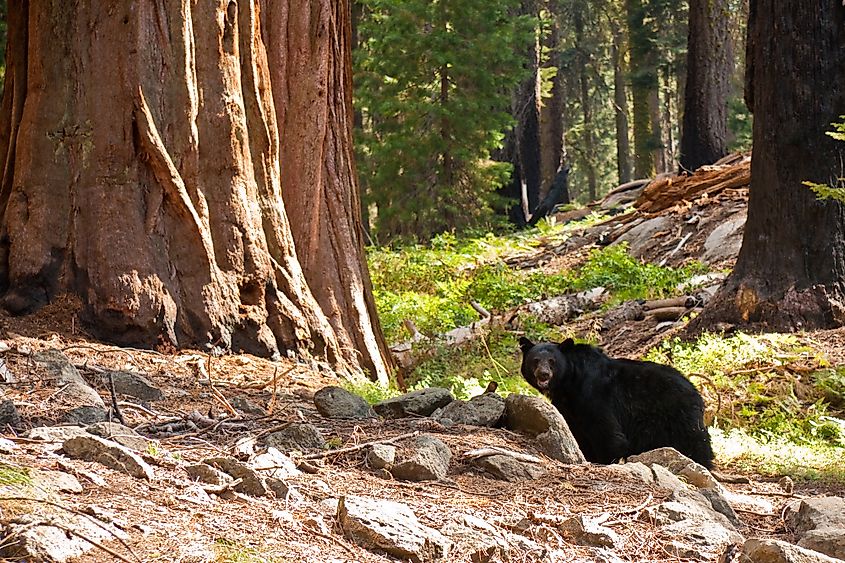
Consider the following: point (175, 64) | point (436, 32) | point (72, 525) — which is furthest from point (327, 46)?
point (436, 32)

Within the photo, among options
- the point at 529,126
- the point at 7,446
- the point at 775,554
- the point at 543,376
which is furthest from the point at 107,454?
the point at 529,126

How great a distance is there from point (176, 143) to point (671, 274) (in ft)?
26.8

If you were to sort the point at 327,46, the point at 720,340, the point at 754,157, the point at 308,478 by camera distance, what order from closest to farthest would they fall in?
the point at 308,478 → the point at 327,46 → the point at 720,340 → the point at 754,157

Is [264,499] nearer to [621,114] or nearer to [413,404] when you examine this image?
[413,404]

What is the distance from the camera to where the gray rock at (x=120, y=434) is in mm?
4141

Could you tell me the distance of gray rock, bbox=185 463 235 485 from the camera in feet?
12.7

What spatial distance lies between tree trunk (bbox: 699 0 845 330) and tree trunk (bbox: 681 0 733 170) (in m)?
9.28

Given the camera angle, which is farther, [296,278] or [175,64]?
[296,278]

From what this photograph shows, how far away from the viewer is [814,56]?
9.57 m

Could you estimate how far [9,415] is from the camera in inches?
169

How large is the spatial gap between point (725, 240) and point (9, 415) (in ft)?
38.6

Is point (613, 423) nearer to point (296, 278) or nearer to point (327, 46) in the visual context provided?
point (296, 278)

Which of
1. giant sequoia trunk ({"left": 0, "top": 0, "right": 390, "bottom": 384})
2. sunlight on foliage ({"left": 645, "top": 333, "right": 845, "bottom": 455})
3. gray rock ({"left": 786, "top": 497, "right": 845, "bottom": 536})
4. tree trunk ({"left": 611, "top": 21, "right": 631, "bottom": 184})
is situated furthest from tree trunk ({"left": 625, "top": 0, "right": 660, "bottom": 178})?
gray rock ({"left": 786, "top": 497, "right": 845, "bottom": 536})

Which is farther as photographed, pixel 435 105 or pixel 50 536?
pixel 435 105
